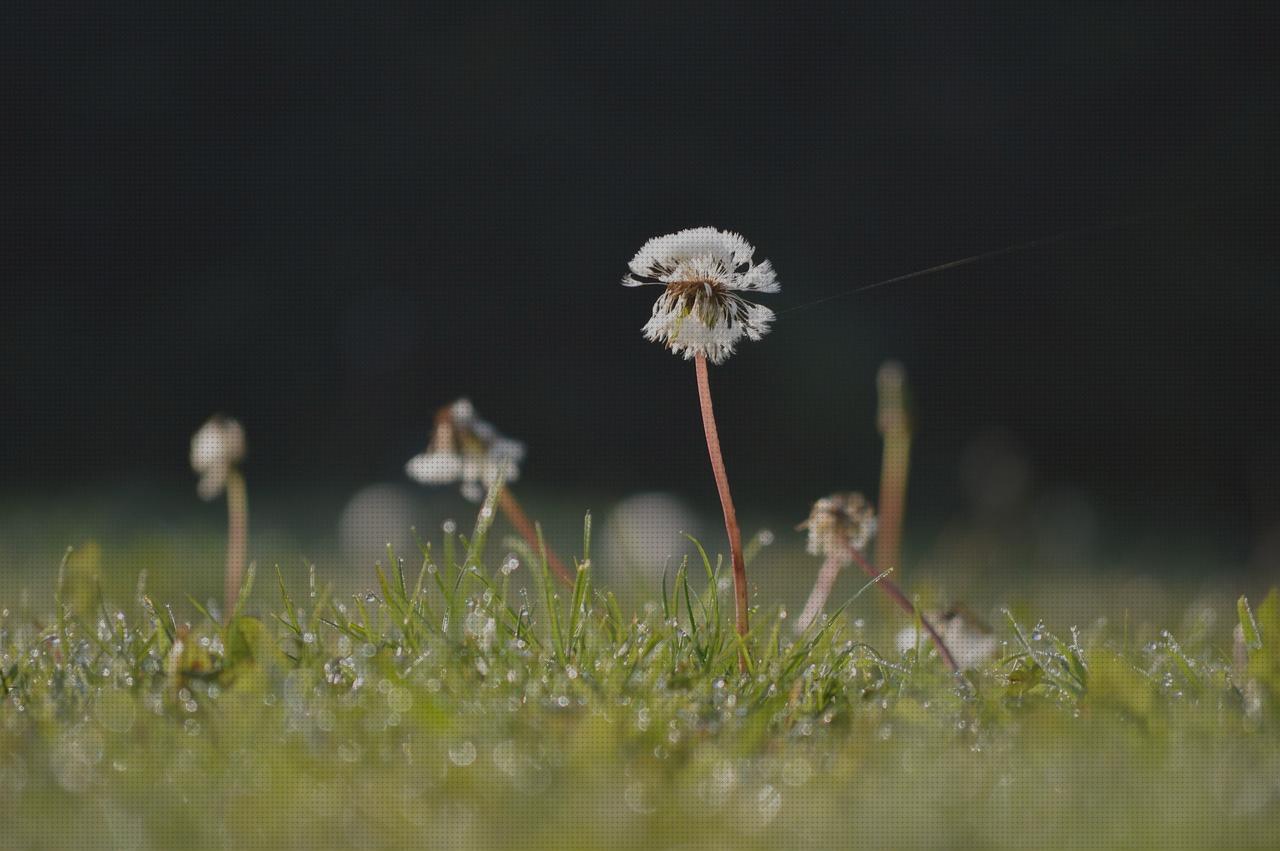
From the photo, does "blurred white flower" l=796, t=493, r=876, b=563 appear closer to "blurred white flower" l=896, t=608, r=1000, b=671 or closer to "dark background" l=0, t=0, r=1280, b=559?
"blurred white flower" l=896, t=608, r=1000, b=671

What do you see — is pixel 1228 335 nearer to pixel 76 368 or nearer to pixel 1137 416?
pixel 1137 416

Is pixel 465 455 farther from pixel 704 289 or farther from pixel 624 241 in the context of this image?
pixel 624 241

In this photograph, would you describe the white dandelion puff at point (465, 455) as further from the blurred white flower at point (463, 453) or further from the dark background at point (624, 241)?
the dark background at point (624, 241)


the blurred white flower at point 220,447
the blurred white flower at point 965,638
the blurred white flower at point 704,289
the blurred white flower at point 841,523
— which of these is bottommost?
the blurred white flower at point 965,638

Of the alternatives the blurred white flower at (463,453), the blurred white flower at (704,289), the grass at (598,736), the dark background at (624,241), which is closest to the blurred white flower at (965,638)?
the grass at (598,736)

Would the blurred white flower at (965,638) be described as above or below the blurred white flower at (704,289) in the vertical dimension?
below

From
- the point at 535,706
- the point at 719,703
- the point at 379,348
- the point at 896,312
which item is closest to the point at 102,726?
the point at 535,706
